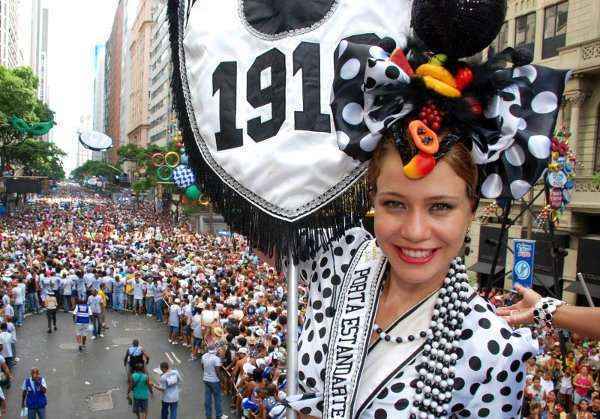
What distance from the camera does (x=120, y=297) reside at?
16000 millimetres

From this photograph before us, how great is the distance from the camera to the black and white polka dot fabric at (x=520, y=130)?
73.7 inches

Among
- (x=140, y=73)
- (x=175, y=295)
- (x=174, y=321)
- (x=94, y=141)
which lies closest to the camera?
(x=174, y=321)

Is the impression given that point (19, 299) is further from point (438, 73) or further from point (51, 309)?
point (438, 73)

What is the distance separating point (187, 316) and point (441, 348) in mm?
11096

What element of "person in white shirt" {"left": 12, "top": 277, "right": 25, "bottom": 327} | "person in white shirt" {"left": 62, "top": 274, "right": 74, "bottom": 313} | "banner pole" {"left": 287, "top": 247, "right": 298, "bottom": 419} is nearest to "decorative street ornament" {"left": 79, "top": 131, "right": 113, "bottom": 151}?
"person in white shirt" {"left": 62, "top": 274, "right": 74, "bottom": 313}

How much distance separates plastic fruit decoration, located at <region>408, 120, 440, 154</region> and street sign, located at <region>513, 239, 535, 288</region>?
7665mm

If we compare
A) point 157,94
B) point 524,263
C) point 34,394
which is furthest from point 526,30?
point 157,94

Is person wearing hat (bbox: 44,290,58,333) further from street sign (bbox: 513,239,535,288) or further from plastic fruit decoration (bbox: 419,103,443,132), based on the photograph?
plastic fruit decoration (bbox: 419,103,443,132)

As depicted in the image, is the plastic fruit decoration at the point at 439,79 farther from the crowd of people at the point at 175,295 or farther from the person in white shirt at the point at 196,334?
the person in white shirt at the point at 196,334

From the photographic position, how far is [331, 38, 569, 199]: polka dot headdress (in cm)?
187

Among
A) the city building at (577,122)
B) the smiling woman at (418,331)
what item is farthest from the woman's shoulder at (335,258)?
the city building at (577,122)

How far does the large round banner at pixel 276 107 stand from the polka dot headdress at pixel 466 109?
18.7 inches

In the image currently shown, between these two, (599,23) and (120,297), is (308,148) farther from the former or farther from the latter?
(599,23)

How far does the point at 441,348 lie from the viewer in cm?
200
